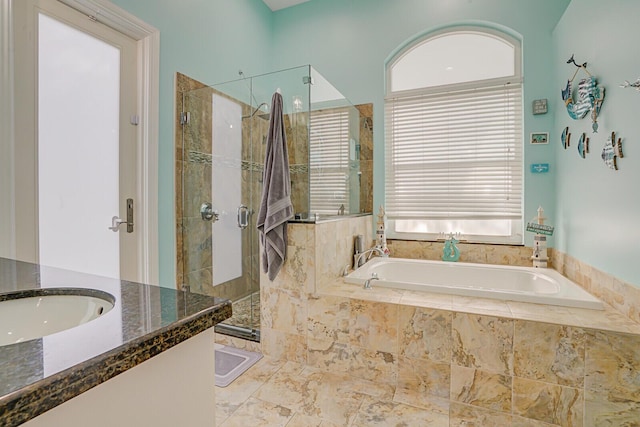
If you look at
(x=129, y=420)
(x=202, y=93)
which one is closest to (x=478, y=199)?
(x=202, y=93)

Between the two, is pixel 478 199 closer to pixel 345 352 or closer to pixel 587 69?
pixel 587 69

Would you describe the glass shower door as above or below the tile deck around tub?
above

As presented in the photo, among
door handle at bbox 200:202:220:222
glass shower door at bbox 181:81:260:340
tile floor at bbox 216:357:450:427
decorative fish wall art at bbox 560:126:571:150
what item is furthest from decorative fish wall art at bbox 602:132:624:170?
door handle at bbox 200:202:220:222

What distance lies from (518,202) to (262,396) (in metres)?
2.49

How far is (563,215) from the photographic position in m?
2.38

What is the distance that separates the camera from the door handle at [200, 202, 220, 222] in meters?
2.56

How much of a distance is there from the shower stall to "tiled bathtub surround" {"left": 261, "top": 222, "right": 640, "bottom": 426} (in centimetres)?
43

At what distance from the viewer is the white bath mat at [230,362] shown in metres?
1.85

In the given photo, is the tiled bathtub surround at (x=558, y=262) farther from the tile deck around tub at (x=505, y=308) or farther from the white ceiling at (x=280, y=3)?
the white ceiling at (x=280, y=3)

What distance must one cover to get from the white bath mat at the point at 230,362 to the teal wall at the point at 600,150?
214 cm

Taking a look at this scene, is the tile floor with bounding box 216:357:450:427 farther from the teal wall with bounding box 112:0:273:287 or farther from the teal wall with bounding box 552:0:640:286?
the teal wall with bounding box 552:0:640:286

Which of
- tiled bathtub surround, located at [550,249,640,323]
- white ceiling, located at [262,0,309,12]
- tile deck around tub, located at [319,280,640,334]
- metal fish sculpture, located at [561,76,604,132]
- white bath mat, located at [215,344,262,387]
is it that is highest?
white ceiling, located at [262,0,309,12]

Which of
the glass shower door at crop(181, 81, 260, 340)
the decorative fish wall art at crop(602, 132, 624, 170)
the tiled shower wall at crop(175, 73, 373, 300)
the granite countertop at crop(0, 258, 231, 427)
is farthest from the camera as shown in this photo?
the glass shower door at crop(181, 81, 260, 340)

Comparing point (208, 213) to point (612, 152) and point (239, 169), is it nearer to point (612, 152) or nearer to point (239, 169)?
point (239, 169)
